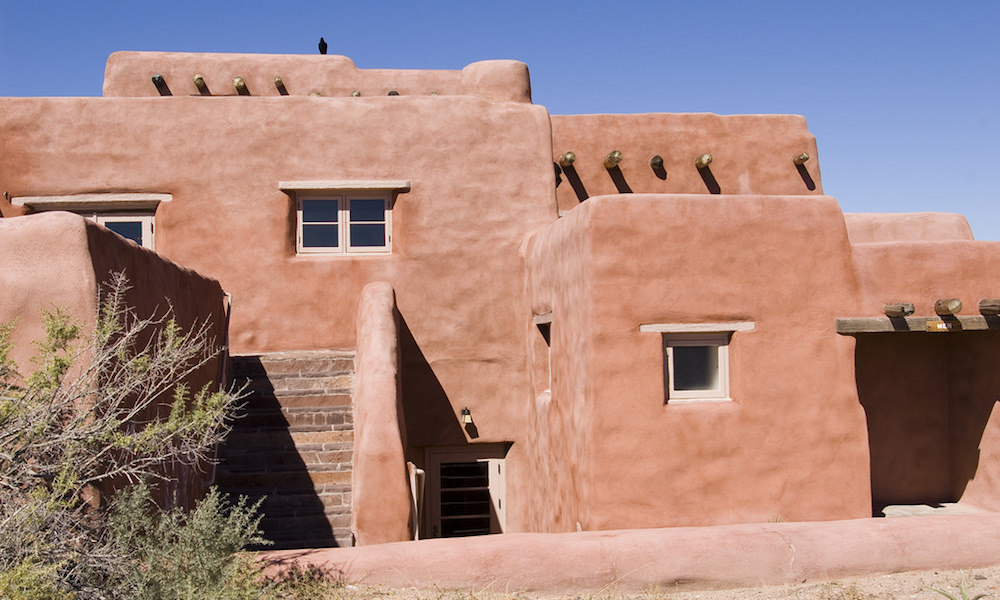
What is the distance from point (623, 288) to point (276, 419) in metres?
4.06

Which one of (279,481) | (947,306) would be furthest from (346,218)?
(947,306)

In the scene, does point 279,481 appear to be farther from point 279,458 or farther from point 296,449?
point 296,449

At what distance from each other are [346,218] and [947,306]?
7.11 m

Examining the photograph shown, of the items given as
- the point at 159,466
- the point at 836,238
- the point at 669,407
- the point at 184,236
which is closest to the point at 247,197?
the point at 184,236

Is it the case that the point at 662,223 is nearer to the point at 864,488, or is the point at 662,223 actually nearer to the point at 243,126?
the point at 864,488

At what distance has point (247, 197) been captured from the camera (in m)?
10.6

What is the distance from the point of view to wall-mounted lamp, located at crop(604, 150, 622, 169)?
12.4m

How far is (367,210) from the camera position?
10953 mm

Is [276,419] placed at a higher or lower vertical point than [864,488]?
higher

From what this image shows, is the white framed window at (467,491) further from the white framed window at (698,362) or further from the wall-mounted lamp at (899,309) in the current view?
the wall-mounted lamp at (899,309)

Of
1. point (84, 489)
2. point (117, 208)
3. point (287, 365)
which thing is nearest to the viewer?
point (84, 489)

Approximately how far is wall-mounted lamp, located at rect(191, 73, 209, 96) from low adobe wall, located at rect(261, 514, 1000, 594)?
9.11 metres

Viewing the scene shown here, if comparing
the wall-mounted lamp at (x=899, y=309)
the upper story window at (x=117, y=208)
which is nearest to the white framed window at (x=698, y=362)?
the wall-mounted lamp at (x=899, y=309)

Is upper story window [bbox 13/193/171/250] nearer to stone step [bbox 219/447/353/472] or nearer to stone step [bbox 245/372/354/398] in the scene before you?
stone step [bbox 245/372/354/398]
